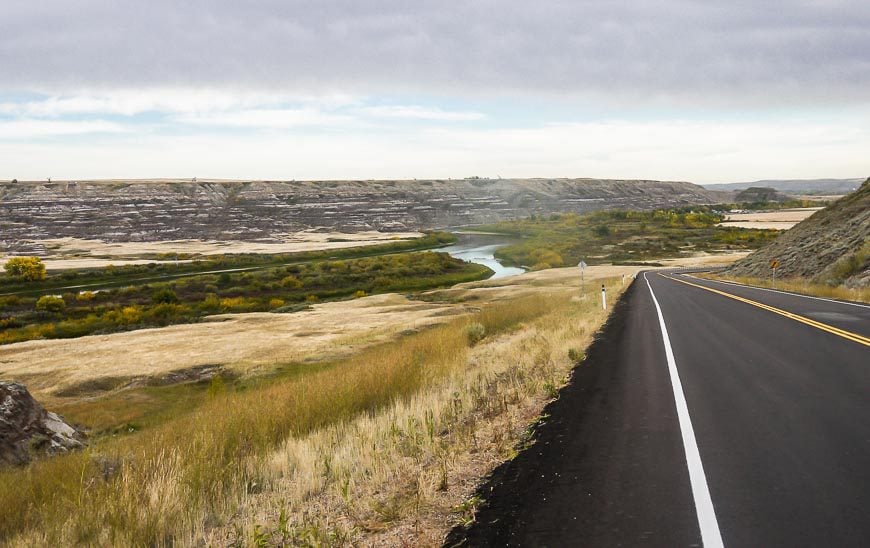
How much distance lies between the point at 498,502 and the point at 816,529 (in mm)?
2469

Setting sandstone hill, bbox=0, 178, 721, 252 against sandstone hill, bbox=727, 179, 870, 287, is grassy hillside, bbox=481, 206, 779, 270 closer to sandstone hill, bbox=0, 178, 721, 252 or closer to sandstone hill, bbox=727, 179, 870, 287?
sandstone hill, bbox=727, 179, 870, 287

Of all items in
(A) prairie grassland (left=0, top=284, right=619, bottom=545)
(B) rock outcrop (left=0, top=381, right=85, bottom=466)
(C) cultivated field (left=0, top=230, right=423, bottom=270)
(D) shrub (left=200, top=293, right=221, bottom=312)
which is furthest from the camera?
(C) cultivated field (left=0, top=230, right=423, bottom=270)

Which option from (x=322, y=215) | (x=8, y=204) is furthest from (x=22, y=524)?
(x=8, y=204)

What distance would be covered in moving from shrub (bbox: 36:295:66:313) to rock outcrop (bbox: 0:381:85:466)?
41395mm

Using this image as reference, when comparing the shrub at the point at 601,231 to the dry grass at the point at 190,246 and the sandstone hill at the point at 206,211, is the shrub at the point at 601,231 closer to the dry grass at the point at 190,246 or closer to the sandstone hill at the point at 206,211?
the dry grass at the point at 190,246

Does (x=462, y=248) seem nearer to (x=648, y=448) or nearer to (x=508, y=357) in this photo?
(x=508, y=357)

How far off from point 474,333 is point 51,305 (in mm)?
47424

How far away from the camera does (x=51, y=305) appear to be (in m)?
50.5

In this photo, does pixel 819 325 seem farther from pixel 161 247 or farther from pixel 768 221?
pixel 768 221

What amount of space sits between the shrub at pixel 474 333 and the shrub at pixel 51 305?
45.8 meters

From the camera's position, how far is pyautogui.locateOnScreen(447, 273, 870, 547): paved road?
4285 millimetres

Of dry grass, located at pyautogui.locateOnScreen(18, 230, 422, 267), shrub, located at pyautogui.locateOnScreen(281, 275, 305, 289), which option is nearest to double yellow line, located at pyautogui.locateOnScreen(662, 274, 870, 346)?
shrub, located at pyautogui.locateOnScreen(281, 275, 305, 289)

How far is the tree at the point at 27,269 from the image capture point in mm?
68375

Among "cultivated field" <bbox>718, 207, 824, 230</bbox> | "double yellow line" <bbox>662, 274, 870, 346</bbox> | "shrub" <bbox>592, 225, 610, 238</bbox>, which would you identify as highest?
"cultivated field" <bbox>718, 207, 824, 230</bbox>
